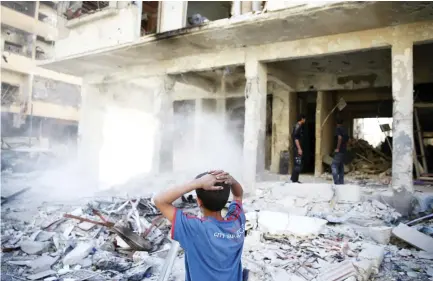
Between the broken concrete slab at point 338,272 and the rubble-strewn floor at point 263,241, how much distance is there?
0.01 meters

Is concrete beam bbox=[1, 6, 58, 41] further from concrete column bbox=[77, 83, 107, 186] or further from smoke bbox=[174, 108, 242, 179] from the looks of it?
smoke bbox=[174, 108, 242, 179]

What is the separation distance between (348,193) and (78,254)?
17.1 feet

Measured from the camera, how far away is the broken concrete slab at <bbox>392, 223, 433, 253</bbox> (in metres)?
4.66

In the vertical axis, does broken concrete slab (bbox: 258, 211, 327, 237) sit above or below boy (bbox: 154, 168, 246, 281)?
below

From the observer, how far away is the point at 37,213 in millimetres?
7426

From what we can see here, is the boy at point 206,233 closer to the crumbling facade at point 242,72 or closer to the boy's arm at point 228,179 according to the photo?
the boy's arm at point 228,179

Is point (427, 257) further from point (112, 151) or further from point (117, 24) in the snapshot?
point (112, 151)

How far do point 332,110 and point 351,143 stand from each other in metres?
1.81

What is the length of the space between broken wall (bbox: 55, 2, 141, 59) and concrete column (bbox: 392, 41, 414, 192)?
6.81 m

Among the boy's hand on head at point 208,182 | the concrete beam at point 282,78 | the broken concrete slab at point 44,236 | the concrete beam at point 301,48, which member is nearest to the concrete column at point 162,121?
the concrete beam at point 301,48

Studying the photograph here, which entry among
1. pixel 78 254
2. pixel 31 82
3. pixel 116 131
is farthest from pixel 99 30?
pixel 31 82

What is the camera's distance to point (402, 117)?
6504 millimetres

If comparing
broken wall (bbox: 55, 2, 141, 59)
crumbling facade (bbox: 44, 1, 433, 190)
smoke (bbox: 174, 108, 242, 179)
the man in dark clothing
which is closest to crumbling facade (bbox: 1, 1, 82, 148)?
crumbling facade (bbox: 44, 1, 433, 190)

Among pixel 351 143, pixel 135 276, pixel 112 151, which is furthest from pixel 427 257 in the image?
pixel 112 151
